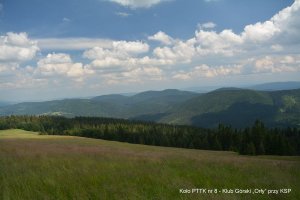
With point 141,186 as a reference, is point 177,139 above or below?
below

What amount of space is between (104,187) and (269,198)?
12.0 ft

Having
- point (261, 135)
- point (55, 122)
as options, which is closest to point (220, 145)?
point (261, 135)

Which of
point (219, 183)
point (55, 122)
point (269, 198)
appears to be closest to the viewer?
point (269, 198)

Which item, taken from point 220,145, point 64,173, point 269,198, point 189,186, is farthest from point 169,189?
point 220,145

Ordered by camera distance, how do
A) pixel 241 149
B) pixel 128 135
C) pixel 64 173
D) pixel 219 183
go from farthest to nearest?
pixel 128 135
pixel 241 149
pixel 64 173
pixel 219 183

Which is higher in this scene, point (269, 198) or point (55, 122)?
point (269, 198)

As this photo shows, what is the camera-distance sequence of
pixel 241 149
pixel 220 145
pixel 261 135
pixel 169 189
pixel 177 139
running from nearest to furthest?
pixel 169 189 < pixel 241 149 < pixel 261 135 < pixel 220 145 < pixel 177 139

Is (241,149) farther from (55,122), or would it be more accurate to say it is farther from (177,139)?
(55,122)

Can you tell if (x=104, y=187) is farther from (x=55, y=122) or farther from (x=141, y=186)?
(x=55, y=122)

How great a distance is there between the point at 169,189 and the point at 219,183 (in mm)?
1560

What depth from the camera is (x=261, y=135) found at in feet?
252

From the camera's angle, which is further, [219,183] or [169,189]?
[219,183]

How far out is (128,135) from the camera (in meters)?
136

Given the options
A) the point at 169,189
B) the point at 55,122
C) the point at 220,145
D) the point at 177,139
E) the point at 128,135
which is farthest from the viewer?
the point at 55,122
